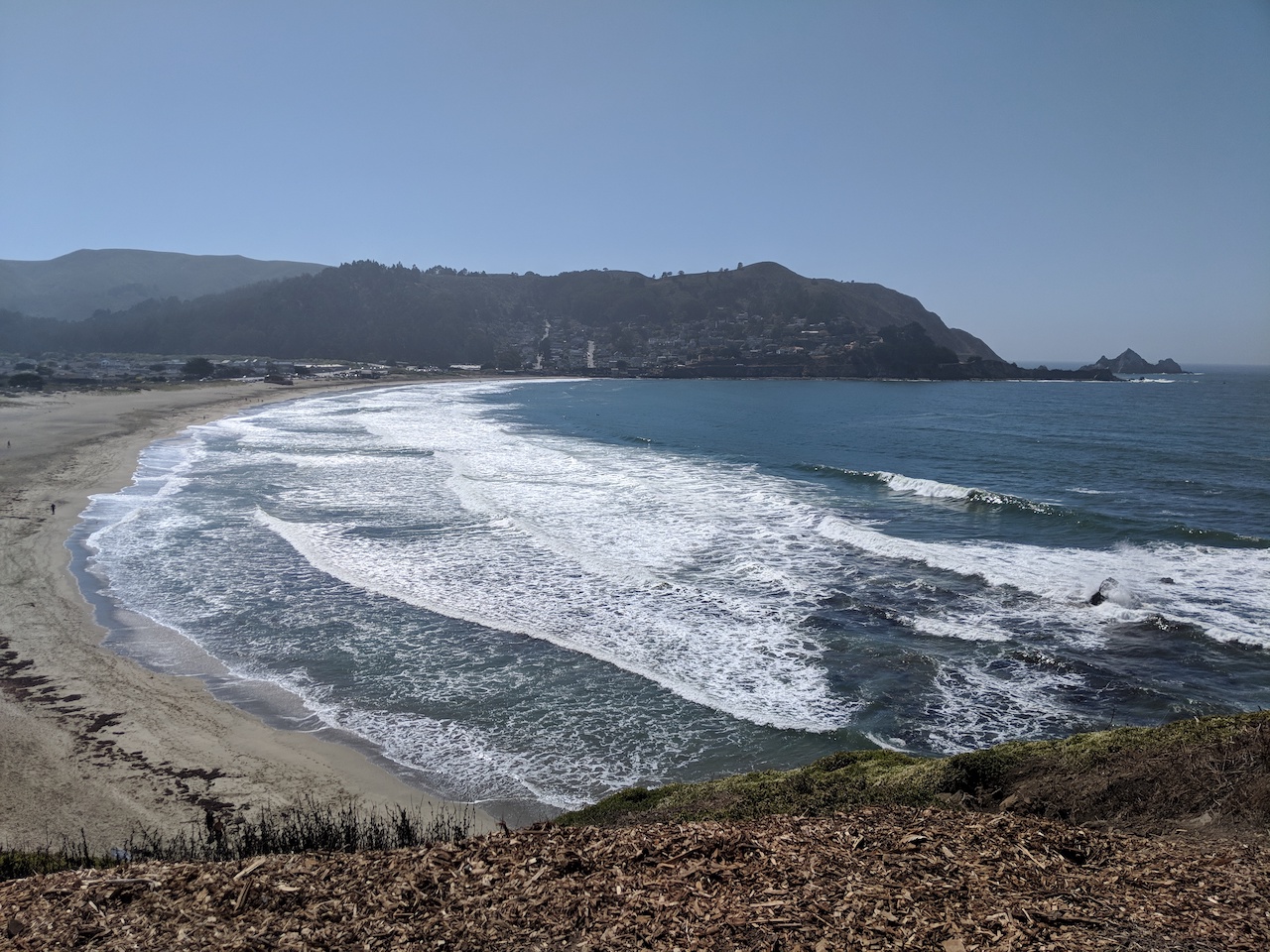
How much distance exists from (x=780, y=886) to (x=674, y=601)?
36.3ft

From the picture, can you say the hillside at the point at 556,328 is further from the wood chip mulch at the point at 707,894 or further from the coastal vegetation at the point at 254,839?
the wood chip mulch at the point at 707,894

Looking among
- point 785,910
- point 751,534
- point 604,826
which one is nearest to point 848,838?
point 785,910

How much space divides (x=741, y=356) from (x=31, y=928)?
5002 inches

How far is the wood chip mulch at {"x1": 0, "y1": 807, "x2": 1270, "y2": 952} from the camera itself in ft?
13.7

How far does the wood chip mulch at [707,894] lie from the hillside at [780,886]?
13 mm

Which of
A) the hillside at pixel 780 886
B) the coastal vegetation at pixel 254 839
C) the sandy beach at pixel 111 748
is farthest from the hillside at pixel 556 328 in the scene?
the hillside at pixel 780 886

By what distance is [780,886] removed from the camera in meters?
4.71

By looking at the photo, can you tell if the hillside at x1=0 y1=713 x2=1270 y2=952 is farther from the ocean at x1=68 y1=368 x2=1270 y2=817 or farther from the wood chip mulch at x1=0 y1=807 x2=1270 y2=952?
the ocean at x1=68 y1=368 x2=1270 y2=817

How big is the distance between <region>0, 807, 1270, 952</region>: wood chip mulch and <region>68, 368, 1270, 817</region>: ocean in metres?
4.00

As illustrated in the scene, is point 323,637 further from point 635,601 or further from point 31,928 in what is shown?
point 31,928

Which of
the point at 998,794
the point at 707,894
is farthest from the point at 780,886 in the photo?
the point at 998,794

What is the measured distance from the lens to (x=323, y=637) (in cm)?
1398

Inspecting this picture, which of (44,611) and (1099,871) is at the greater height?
(1099,871)

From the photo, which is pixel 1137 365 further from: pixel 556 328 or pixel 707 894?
pixel 707 894
